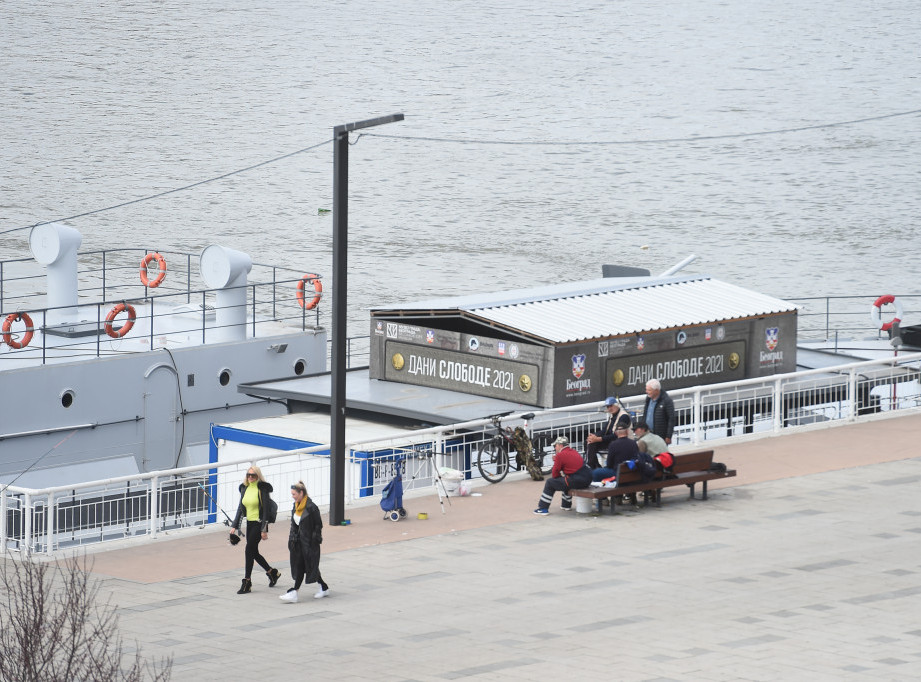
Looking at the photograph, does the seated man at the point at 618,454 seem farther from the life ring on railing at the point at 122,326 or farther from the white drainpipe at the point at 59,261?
the white drainpipe at the point at 59,261

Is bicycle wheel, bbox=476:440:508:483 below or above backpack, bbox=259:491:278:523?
below

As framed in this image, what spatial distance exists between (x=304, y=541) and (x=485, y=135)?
2900 inches

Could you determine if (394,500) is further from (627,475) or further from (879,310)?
(879,310)

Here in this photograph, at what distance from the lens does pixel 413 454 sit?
60.2 feet

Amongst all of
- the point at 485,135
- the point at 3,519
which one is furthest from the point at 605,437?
the point at 485,135

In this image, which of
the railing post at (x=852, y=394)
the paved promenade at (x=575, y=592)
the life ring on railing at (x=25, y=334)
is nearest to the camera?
the paved promenade at (x=575, y=592)

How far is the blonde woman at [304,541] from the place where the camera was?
1388 centimetres

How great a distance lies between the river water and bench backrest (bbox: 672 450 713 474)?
117 ft

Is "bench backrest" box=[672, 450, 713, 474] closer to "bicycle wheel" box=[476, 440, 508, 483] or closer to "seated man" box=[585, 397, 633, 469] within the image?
Result: "seated man" box=[585, 397, 633, 469]

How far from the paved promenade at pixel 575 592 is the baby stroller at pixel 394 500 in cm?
17

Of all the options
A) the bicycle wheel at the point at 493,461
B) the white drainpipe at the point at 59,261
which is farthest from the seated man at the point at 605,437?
the white drainpipe at the point at 59,261

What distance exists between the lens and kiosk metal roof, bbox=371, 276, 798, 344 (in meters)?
21.5

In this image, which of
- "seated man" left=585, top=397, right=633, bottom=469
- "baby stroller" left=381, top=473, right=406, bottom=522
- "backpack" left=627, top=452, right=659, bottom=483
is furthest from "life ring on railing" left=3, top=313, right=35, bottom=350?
"backpack" left=627, top=452, right=659, bottom=483

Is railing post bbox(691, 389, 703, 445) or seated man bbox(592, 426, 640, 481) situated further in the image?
railing post bbox(691, 389, 703, 445)
